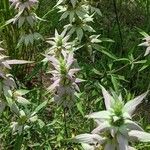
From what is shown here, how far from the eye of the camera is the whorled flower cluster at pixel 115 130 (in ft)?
4.98

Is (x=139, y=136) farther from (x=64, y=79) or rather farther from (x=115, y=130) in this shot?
(x=64, y=79)

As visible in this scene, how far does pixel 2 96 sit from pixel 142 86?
1471mm

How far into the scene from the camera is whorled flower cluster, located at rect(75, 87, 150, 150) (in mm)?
A: 1517

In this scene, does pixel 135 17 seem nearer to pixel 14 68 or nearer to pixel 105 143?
pixel 14 68

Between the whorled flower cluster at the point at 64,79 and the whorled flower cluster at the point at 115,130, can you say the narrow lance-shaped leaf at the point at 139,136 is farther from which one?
the whorled flower cluster at the point at 64,79

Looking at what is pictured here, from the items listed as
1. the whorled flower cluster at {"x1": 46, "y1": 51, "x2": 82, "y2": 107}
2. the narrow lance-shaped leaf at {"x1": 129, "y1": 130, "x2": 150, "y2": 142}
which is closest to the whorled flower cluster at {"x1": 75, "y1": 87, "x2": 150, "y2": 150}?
the narrow lance-shaped leaf at {"x1": 129, "y1": 130, "x2": 150, "y2": 142}

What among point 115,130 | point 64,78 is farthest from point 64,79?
point 115,130

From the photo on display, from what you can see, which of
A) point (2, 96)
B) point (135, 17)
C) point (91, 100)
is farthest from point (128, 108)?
point (135, 17)

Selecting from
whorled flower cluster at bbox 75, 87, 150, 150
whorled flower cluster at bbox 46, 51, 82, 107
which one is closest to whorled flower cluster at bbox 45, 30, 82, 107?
whorled flower cluster at bbox 46, 51, 82, 107

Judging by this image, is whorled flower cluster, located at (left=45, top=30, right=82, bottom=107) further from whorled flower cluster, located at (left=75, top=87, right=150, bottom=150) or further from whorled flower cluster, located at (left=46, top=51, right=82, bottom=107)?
whorled flower cluster, located at (left=75, top=87, right=150, bottom=150)

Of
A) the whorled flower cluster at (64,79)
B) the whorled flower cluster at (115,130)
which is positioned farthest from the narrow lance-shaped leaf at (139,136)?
the whorled flower cluster at (64,79)

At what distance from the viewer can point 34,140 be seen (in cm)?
285

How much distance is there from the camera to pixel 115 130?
1507 mm

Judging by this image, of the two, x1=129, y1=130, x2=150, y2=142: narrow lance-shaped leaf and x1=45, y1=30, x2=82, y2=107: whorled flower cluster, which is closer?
x1=129, y1=130, x2=150, y2=142: narrow lance-shaped leaf
